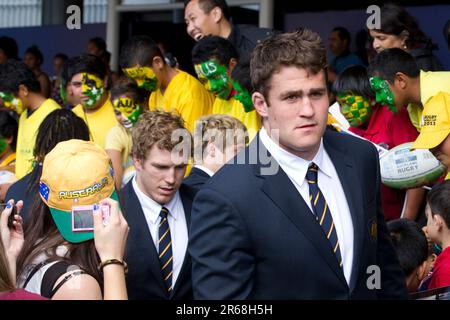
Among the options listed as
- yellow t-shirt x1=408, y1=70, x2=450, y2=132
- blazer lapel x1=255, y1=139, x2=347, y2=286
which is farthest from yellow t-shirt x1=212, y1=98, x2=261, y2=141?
blazer lapel x1=255, y1=139, x2=347, y2=286

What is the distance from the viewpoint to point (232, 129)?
493cm

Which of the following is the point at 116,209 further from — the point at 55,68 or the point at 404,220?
the point at 55,68

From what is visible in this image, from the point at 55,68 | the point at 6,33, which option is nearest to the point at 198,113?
the point at 55,68

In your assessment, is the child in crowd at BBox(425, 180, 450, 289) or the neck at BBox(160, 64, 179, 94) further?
the neck at BBox(160, 64, 179, 94)

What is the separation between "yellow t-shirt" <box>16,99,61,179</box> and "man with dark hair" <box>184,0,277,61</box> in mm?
1313

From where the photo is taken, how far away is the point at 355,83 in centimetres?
582

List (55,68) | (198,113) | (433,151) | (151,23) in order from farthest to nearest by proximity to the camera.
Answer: (55,68) → (151,23) → (198,113) → (433,151)

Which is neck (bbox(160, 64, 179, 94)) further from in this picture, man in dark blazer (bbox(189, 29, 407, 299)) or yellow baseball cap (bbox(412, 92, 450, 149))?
man in dark blazer (bbox(189, 29, 407, 299))

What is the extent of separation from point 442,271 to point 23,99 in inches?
171

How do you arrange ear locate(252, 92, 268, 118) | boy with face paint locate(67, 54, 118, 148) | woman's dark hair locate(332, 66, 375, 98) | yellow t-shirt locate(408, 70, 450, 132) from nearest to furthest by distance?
1. ear locate(252, 92, 268, 118)
2. yellow t-shirt locate(408, 70, 450, 132)
3. woman's dark hair locate(332, 66, 375, 98)
4. boy with face paint locate(67, 54, 118, 148)

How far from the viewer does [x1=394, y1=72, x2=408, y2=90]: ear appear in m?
5.45

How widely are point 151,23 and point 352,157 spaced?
6.76 m

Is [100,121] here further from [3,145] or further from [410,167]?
[410,167]

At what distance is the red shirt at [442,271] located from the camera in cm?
396
